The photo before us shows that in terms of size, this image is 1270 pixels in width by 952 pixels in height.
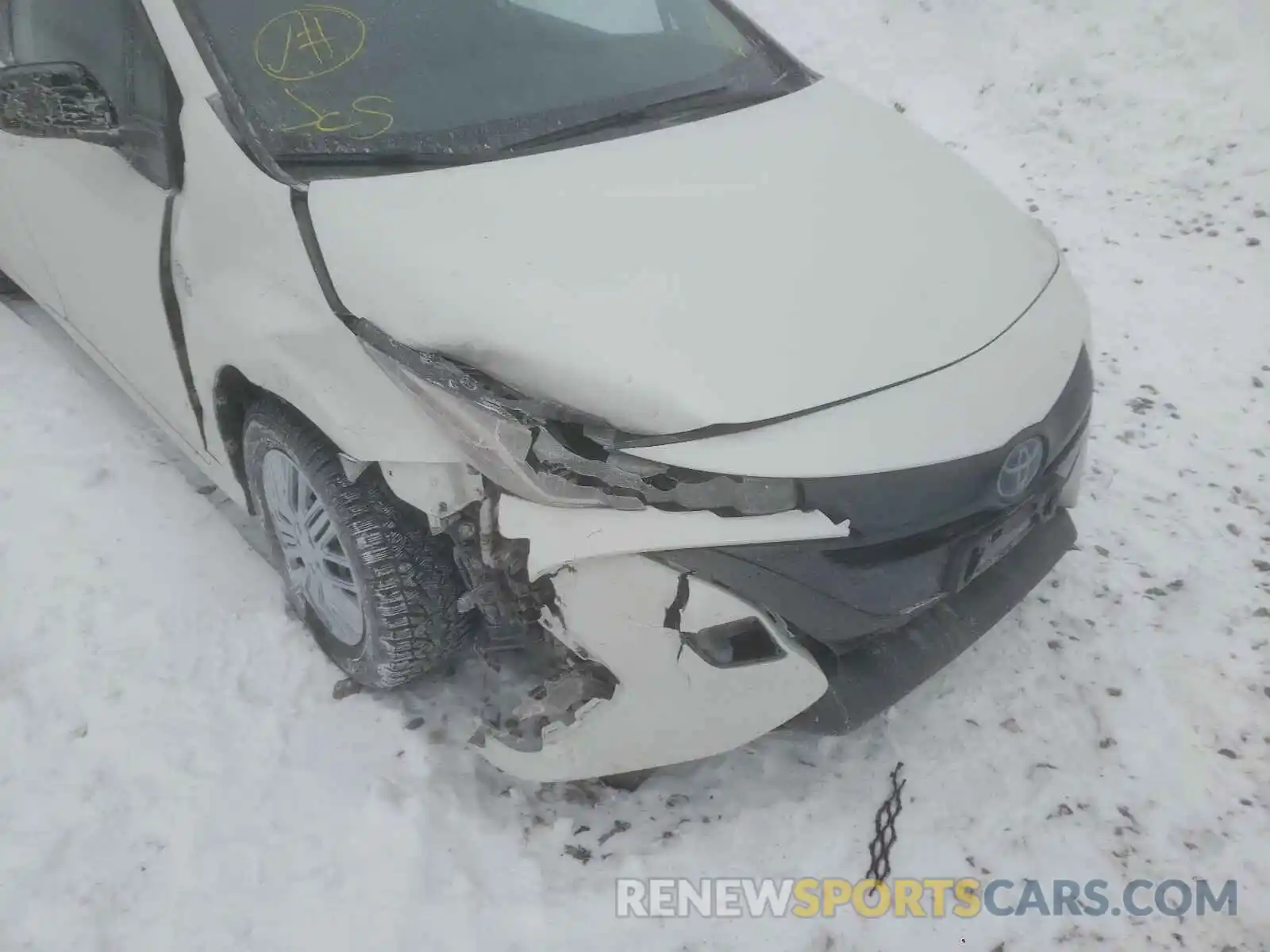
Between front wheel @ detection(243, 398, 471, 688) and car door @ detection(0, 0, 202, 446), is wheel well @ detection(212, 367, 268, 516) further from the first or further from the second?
Result: car door @ detection(0, 0, 202, 446)

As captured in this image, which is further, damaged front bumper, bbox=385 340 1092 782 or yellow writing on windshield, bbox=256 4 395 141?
yellow writing on windshield, bbox=256 4 395 141

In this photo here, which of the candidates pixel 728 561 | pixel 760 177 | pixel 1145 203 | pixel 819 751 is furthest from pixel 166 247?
pixel 1145 203

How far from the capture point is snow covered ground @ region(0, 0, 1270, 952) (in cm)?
196

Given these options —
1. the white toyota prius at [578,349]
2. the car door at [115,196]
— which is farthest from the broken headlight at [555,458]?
the car door at [115,196]

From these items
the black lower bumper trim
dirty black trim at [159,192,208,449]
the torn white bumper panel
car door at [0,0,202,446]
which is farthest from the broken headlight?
car door at [0,0,202,446]

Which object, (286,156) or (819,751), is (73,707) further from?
(819,751)

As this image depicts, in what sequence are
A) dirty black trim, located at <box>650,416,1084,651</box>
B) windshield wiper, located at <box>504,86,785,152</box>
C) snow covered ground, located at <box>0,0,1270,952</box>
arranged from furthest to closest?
windshield wiper, located at <box>504,86,785,152</box> → snow covered ground, located at <box>0,0,1270,952</box> → dirty black trim, located at <box>650,416,1084,651</box>

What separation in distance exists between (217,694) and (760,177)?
186cm

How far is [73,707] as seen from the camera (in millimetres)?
2320

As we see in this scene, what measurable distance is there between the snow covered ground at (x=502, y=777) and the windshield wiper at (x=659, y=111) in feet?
4.65

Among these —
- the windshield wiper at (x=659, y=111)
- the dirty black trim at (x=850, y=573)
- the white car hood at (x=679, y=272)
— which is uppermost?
the windshield wiper at (x=659, y=111)

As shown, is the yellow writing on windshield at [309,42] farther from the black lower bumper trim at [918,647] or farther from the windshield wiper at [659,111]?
the black lower bumper trim at [918,647]

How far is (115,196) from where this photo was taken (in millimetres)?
2389

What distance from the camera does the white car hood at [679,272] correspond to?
170 cm
